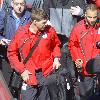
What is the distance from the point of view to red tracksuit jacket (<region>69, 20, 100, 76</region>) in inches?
260

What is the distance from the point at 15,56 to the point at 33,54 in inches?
10.5

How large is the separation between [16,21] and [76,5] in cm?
98

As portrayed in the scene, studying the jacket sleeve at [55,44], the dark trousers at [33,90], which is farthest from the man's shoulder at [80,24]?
the dark trousers at [33,90]

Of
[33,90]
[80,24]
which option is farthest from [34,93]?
[80,24]

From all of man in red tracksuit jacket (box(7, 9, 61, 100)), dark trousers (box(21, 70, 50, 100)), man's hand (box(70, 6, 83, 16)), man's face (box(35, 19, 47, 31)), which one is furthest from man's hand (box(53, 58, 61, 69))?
man's hand (box(70, 6, 83, 16))

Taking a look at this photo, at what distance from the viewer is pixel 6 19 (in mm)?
6840

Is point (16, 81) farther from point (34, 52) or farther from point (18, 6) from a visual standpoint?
point (18, 6)

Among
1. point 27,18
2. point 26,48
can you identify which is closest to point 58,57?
point 26,48

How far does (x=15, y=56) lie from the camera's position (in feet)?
20.4

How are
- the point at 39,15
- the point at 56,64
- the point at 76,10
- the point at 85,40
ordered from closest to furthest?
the point at 39,15, the point at 56,64, the point at 85,40, the point at 76,10

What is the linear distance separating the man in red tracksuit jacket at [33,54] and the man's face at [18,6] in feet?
1.36

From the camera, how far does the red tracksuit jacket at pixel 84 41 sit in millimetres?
6598

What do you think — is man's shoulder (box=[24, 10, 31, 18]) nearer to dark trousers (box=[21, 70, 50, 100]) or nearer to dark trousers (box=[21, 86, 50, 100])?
dark trousers (box=[21, 70, 50, 100])

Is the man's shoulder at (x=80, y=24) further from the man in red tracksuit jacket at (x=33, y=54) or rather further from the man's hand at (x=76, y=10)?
the man in red tracksuit jacket at (x=33, y=54)
